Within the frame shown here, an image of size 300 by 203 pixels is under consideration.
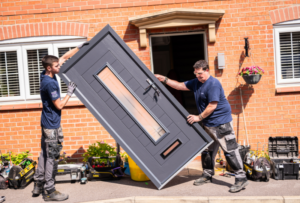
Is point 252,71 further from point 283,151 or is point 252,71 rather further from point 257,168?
point 257,168

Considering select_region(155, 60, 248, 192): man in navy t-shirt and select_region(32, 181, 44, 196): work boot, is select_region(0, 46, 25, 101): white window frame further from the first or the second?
select_region(155, 60, 248, 192): man in navy t-shirt

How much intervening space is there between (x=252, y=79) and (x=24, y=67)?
15.5 ft

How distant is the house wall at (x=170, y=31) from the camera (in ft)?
19.3

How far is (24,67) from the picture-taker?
6203 mm

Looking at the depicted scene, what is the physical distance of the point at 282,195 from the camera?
4164mm

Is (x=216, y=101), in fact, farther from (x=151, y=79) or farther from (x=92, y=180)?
(x=92, y=180)

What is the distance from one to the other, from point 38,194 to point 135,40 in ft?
11.2

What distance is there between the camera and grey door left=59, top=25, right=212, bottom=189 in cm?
458

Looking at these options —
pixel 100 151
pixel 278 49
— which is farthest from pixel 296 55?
pixel 100 151

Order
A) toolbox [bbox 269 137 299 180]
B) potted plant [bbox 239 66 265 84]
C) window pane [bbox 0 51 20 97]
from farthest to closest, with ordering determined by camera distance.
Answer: window pane [bbox 0 51 20 97]
potted plant [bbox 239 66 265 84]
toolbox [bbox 269 137 299 180]

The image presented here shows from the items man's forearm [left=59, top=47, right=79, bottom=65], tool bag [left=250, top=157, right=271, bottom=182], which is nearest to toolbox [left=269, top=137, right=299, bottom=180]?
tool bag [left=250, top=157, right=271, bottom=182]

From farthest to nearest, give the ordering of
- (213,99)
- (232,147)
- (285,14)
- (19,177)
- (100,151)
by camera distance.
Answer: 1. (285,14)
2. (100,151)
3. (19,177)
4. (232,147)
5. (213,99)

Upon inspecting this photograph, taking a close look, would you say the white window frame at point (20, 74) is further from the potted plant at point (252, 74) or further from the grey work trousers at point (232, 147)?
the potted plant at point (252, 74)

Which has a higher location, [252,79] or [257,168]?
[252,79]
